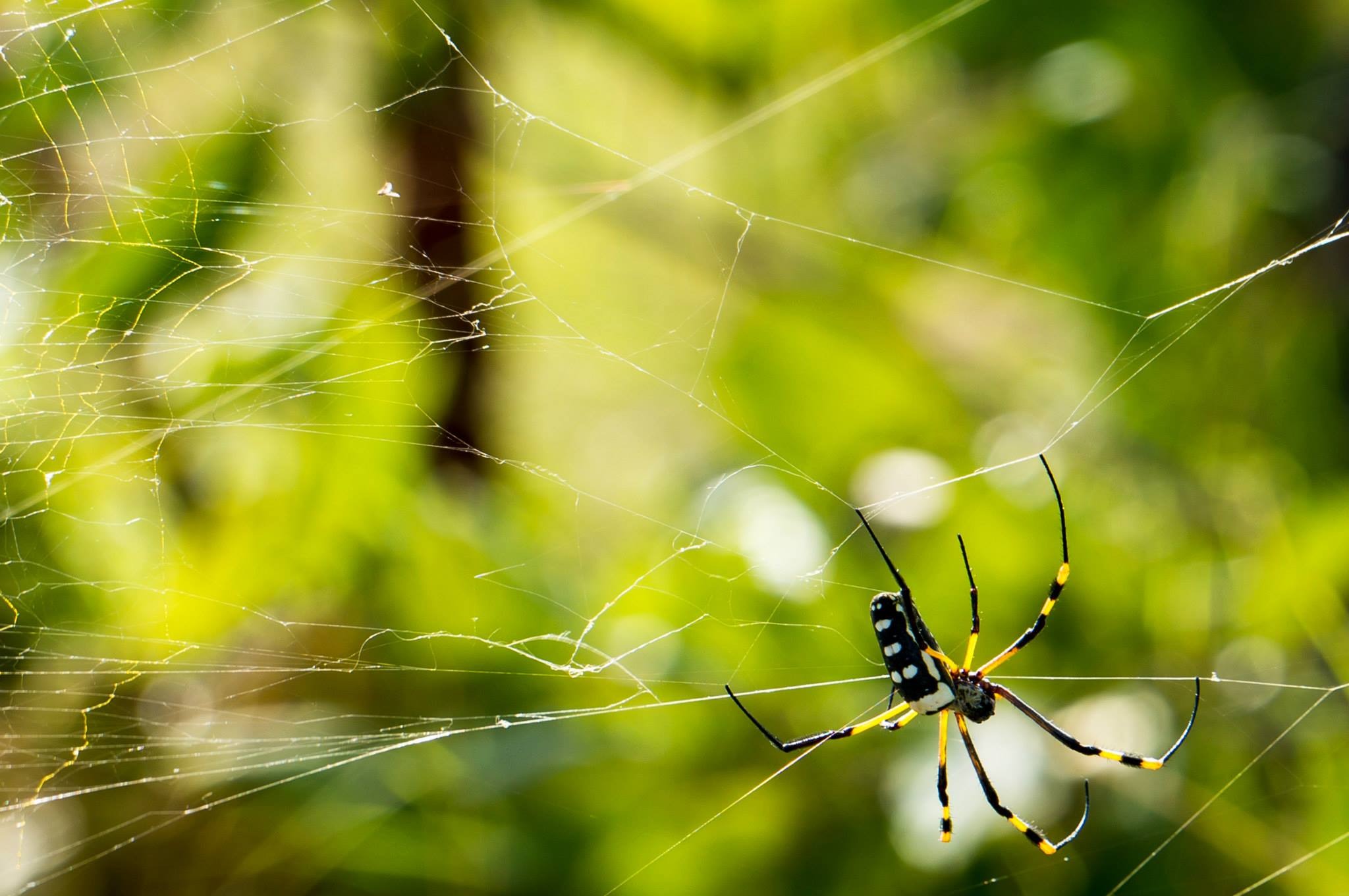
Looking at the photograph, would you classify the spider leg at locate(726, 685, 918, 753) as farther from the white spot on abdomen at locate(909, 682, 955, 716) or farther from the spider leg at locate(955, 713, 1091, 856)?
the spider leg at locate(955, 713, 1091, 856)

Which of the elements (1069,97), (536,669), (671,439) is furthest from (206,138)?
(671,439)

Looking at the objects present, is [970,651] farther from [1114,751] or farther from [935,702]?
[1114,751]

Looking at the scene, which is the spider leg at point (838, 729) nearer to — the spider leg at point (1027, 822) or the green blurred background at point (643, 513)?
the green blurred background at point (643, 513)

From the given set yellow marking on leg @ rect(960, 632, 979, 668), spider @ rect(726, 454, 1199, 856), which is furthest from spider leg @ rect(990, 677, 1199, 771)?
yellow marking on leg @ rect(960, 632, 979, 668)

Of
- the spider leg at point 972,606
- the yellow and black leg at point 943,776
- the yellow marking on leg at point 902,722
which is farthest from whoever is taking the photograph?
the yellow marking on leg at point 902,722

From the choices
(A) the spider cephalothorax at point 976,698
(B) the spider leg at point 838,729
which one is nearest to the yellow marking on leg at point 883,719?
(B) the spider leg at point 838,729

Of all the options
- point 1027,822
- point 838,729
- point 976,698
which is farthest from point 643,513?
point 1027,822
